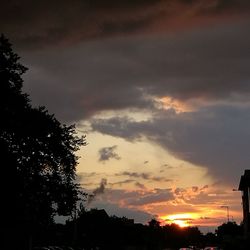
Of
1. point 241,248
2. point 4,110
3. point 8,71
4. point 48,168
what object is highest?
point 8,71

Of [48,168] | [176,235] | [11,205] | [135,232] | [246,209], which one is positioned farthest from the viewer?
[176,235]

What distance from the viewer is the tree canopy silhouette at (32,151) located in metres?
39.0

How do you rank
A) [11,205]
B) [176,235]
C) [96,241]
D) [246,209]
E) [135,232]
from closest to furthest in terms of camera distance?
[11,205] < [246,209] < [96,241] < [135,232] < [176,235]

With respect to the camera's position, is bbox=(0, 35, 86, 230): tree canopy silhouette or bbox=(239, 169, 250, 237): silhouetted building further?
bbox=(239, 169, 250, 237): silhouetted building

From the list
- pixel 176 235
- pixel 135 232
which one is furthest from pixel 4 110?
pixel 176 235

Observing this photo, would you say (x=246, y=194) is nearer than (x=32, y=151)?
No

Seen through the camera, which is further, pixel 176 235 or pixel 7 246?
pixel 176 235

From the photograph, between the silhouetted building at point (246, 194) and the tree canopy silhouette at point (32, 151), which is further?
the silhouetted building at point (246, 194)

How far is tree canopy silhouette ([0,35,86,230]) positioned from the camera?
39.0 m

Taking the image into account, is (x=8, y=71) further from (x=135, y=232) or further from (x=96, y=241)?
(x=135, y=232)

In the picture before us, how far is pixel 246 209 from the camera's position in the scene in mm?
62188

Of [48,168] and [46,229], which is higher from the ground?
[48,168]

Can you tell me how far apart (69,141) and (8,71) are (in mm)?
6559

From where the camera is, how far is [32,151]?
40.1 m
